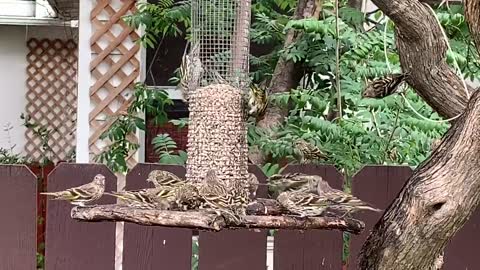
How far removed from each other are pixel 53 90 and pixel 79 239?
601 centimetres

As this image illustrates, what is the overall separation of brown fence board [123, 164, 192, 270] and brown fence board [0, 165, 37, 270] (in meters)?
0.30

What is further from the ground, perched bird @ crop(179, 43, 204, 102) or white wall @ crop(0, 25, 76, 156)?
white wall @ crop(0, 25, 76, 156)

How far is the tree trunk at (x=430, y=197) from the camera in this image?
1811 millimetres

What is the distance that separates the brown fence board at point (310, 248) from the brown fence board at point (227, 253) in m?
0.07

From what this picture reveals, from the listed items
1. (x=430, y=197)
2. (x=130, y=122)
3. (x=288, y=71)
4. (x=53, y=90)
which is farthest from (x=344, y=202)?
(x=53, y=90)

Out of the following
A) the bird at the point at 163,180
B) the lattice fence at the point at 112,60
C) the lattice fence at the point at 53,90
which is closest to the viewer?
the bird at the point at 163,180

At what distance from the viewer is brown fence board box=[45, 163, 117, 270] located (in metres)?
2.65

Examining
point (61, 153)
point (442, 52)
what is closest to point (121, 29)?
point (442, 52)

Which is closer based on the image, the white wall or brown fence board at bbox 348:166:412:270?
brown fence board at bbox 348:166:412:270

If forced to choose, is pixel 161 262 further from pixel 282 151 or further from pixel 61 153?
pixel 61 153

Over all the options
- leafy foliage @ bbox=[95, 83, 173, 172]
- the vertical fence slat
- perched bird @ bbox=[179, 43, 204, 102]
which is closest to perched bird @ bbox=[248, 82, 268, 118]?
perched bird @ bbox=[179, 43, 204, 102]

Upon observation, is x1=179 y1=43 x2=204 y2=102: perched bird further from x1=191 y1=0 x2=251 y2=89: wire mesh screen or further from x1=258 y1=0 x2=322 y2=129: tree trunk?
x1=258 y1=0 x2=322 y2=129: tree trunk

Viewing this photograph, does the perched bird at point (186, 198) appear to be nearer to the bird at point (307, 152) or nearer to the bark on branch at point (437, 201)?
the bark on branch at point (437, 201)

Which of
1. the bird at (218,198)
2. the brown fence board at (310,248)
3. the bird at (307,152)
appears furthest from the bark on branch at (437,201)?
the bird at (307,152)
